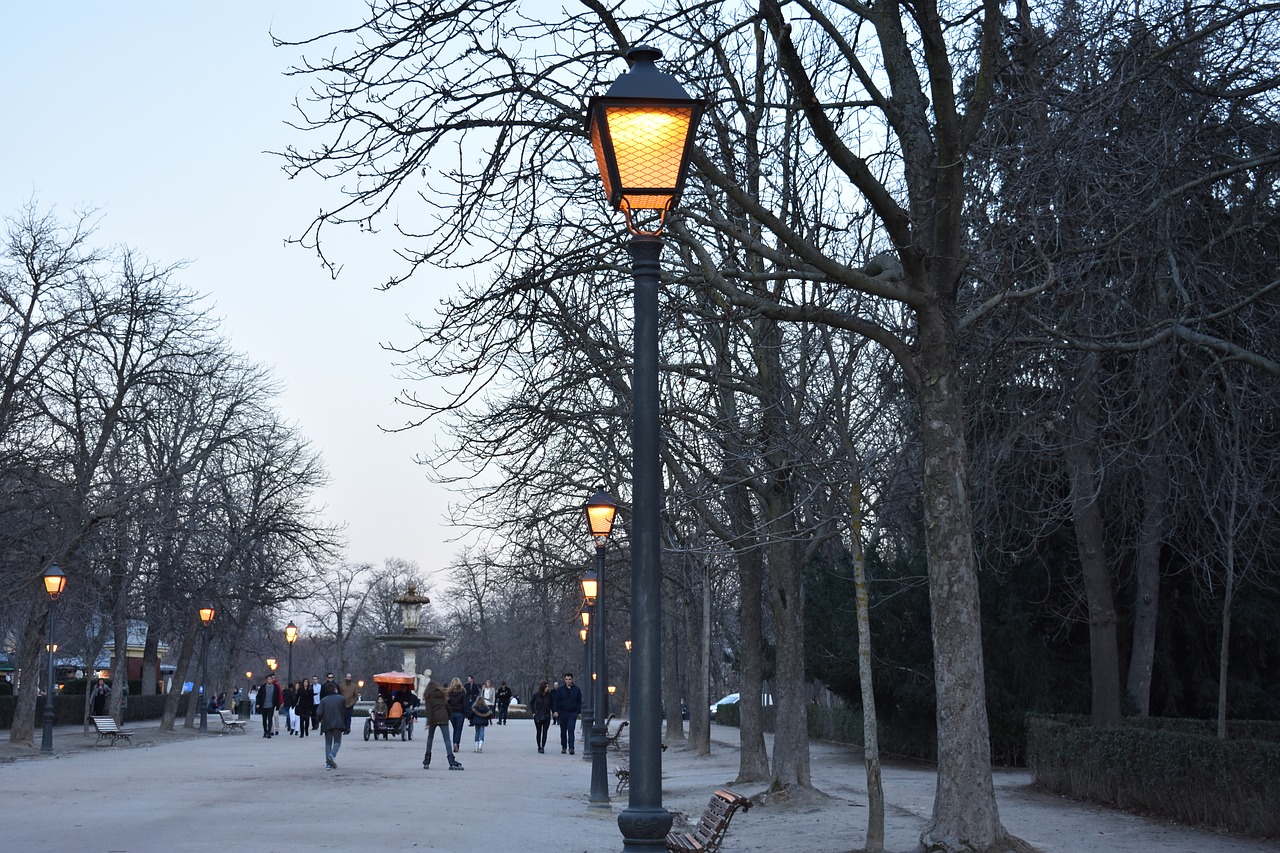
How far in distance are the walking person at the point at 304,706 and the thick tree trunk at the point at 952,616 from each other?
121ft

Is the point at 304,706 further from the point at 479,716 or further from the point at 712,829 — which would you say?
the point at 712,829

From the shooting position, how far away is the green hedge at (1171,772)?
1537 centimetres

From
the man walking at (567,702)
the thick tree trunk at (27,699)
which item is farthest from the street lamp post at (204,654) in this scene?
the man walking at (567,702)

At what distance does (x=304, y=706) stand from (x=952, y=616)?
37.4 m

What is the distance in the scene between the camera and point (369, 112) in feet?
38.8

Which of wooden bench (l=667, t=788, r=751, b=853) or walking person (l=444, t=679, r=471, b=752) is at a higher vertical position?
walking person (l=444, t=679, r=471, b=752)

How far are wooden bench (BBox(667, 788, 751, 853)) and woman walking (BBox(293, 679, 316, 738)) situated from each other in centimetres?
3507

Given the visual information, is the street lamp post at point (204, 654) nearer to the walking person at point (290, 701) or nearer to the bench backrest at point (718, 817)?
the walking person at point (290, 701)

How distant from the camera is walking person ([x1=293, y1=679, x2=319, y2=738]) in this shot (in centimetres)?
4554

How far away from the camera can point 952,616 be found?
39.4 ft

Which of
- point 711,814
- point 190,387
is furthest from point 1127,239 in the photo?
point 190,387

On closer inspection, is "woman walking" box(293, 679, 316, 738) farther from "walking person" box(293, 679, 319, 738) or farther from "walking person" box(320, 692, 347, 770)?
"walking person" box(320, 692, 347, 770)

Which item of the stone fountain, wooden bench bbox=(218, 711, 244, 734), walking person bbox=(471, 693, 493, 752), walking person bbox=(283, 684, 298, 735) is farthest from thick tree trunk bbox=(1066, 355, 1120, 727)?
wooden bench bbox=(218, 711, 244, 734)

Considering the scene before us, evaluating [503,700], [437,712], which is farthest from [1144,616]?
[503,700]
